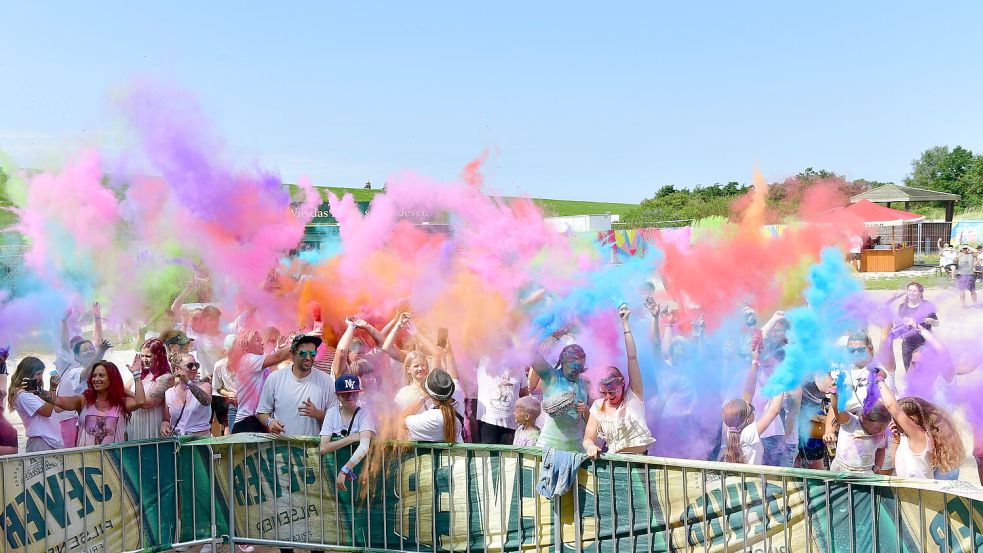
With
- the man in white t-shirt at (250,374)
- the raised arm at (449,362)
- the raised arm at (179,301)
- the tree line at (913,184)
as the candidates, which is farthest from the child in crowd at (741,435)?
the tree line at (913,184)

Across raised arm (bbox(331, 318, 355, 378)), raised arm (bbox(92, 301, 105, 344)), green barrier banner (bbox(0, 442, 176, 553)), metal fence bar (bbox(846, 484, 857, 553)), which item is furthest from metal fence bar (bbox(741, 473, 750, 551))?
raised arm (bbox(92, 301, 105, 344))

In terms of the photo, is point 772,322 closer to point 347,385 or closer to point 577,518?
point 577,518

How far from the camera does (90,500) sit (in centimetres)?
549

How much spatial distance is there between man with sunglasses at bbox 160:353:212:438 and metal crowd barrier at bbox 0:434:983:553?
489mm

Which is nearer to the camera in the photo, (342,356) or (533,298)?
(342,356)

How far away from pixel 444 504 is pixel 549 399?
860mm

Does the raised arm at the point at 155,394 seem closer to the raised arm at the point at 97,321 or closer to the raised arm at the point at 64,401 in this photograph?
the raised arm at the point at 64,401

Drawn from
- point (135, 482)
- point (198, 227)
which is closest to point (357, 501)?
point (135, 482)

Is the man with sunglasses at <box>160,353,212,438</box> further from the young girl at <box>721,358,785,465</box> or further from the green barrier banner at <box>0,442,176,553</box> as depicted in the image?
the young girl at <box>721,358,785,465</box>

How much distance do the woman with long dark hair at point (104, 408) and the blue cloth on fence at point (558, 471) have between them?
116 inches

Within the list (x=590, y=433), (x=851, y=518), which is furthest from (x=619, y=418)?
(x=851, y=518)

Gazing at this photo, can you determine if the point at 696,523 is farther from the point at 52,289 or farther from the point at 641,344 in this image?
the point at 52,289

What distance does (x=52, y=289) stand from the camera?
8.20 metres

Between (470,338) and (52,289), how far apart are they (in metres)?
3.94
